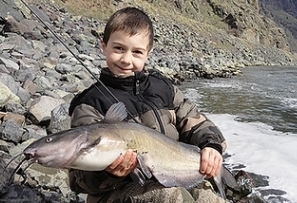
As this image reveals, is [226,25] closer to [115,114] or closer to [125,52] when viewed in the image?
[125,52]

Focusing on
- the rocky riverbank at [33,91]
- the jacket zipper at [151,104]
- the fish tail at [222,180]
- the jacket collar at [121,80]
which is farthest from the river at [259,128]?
the jacket collar at [121,80]

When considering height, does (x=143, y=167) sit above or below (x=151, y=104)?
below

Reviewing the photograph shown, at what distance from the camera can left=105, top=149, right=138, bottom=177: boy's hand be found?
2.20 metres

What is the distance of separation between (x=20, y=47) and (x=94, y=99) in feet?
27.1

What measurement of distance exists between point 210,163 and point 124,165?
1.86ft


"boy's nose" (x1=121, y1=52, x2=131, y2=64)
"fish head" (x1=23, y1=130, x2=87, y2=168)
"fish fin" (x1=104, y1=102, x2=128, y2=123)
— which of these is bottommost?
"fish head" (x1=23, y1=130, x2=87, y2=168)

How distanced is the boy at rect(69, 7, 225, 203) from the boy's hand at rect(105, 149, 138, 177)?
0.12 m

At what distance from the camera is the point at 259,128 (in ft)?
31.2

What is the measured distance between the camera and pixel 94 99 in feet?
8.89

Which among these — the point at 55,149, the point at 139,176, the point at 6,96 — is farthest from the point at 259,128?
the point at 55,149

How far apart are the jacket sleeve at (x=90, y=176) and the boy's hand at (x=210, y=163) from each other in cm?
48

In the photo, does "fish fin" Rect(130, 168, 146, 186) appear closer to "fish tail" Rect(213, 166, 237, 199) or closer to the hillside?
"fish tail" Rect(213, 166, 237, 199)

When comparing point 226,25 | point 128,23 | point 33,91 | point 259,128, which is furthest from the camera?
point 226,25

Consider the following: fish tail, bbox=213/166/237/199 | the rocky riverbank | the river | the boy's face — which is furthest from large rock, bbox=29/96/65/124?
fish tail, bbox=213/166/237/199
